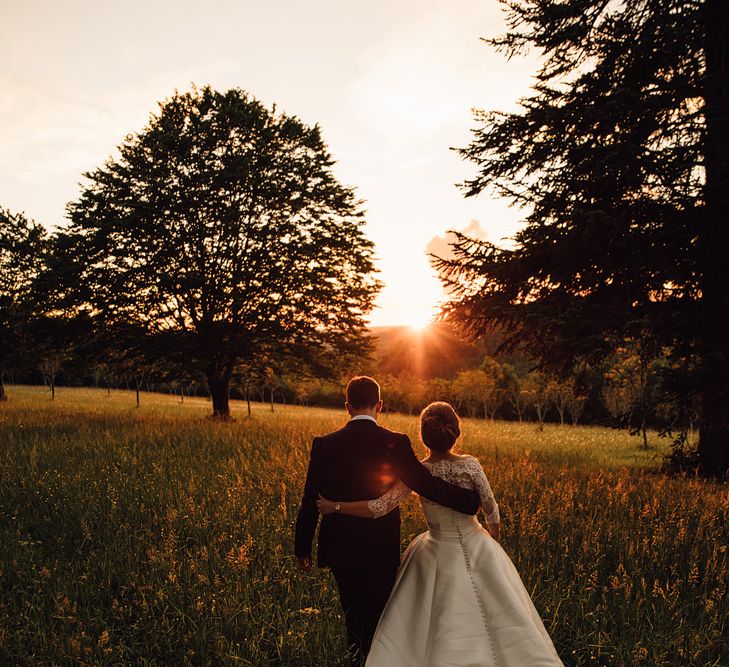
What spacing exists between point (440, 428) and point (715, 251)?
8522 millimetres

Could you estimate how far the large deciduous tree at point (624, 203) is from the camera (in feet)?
26.8

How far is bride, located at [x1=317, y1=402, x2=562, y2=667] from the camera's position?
2.76m

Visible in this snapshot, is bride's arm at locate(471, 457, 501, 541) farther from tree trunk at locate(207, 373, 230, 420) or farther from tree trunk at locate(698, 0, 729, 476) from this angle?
tree trunk at locate(207, 373, 230, 420)

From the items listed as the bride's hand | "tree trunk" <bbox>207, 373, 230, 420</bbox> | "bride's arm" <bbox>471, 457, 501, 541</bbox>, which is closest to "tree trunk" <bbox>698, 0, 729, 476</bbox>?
"bride's arm" <bbox>471, 457, 501, 541</bbox>

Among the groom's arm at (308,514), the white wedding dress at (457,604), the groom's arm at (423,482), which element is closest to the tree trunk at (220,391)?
the groom's arm at (308,514)

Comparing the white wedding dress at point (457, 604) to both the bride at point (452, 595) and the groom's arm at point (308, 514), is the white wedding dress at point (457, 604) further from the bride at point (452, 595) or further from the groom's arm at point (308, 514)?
the groom's arm at point (308, 514)

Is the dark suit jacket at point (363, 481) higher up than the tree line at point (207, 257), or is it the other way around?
the tree line at point (207, 257)

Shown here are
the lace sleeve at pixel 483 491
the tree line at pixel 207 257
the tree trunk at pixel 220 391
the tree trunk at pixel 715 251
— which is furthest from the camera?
the tree trunk at pixel 220 391

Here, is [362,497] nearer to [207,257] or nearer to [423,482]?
[423,482]

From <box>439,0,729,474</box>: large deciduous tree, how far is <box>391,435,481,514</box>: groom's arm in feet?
20.7

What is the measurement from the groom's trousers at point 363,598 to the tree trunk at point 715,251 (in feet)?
23.6

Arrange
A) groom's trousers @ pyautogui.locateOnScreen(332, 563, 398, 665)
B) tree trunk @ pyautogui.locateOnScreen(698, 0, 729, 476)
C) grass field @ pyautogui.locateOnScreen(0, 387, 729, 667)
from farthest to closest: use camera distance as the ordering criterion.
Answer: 1. tree trunk @ pyautogui.locateOnScreen(698, 0, 729, 476)
2. grass field @ pyautogui.locateOnScreen(0, 387, 729, 667)
3. groom's trousers @ pyautogui.locateOnScreen(332, 563, 398, 665)

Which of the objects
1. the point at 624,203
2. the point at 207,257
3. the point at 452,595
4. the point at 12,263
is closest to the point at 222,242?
the point at 207,257

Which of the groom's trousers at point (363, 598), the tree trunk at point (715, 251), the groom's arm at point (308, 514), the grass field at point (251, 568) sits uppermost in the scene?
the tree trunk at point (715, 251)
